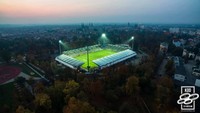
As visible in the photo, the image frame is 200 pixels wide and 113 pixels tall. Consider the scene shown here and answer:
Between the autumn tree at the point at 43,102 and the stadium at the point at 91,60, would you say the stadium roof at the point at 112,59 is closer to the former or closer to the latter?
the stadium at the point at 91,60

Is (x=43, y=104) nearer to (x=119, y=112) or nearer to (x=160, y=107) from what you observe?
(x=119, y=112)

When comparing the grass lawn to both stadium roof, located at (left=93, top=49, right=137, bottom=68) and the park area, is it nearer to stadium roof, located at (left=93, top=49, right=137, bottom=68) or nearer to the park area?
the park area

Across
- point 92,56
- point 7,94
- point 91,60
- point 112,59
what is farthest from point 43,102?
point 92,56

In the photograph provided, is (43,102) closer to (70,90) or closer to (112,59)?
(70,90)

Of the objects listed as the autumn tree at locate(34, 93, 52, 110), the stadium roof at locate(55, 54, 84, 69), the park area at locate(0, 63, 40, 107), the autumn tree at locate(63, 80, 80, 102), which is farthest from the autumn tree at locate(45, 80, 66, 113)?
the stadium roof at locate(55, 54, 84, 69)

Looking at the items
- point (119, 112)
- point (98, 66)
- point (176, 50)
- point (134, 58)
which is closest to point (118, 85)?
point (119, 112)
